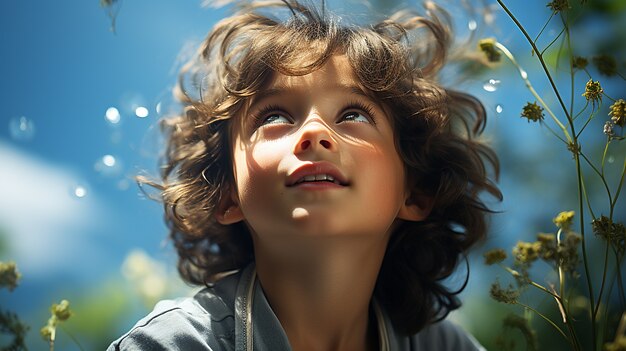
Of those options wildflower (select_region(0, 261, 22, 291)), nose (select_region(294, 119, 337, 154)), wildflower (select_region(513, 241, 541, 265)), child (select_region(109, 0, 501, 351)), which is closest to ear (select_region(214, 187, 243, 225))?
child (select_region(109, 0, 501, 351))

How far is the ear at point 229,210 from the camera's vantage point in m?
1.13

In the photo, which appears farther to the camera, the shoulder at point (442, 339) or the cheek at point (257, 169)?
the shoulder at point (442, 339)

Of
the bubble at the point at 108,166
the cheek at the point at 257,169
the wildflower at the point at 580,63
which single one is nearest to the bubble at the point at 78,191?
the bubble at the point at 108,166

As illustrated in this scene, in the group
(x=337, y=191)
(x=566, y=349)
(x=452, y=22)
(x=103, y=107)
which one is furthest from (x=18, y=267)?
(x=566, y=349)

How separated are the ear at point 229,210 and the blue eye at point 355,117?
0.24 meters

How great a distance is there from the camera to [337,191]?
37.6 inches

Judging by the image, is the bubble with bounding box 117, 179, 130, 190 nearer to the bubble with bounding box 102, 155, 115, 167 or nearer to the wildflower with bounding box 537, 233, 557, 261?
the bubble with bounding box 102, 155, 115, 167

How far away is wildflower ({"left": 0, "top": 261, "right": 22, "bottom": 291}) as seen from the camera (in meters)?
1.03

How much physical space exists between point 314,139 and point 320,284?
0.84ft

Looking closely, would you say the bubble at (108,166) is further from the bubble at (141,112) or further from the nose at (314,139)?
the nose at (314,139)

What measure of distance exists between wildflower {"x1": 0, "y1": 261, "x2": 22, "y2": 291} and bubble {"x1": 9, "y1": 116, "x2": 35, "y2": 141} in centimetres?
26

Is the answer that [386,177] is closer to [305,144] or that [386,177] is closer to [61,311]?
[305,144]

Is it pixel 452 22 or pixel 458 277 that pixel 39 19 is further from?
pixel 458 277

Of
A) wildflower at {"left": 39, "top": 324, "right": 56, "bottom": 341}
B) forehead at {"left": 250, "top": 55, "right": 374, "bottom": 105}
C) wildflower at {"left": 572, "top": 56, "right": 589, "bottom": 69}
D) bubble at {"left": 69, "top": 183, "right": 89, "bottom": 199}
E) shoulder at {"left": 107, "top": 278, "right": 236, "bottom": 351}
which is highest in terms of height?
wildflower at {"left": 572, "top": 56, "right": 589, "bottom": 69}
